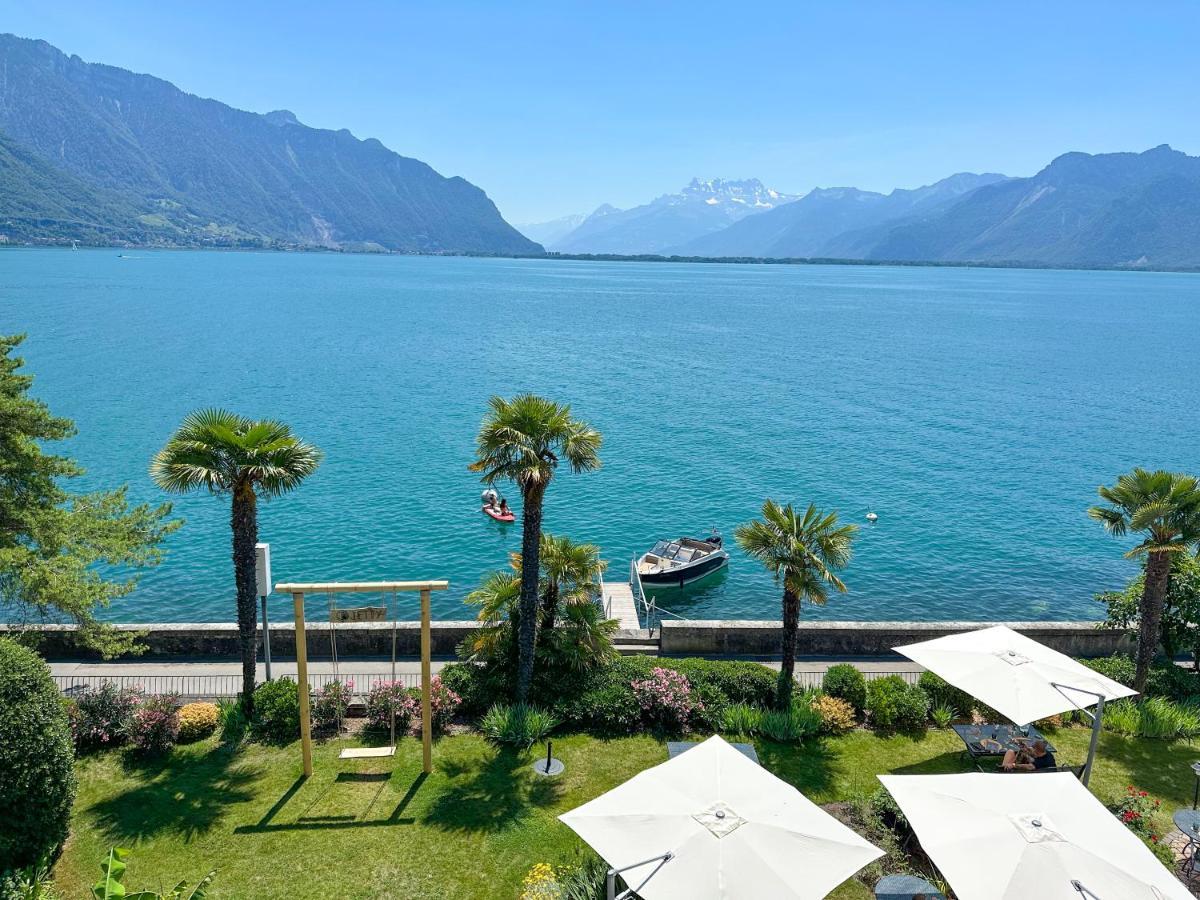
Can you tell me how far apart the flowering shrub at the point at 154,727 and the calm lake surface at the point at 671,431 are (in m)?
14.2

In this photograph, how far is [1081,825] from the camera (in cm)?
1098

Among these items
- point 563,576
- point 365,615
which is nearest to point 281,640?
point 365,615

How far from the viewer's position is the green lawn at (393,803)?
12742 mm

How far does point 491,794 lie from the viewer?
15.0m

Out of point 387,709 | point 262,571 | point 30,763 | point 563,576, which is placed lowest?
point 387,709

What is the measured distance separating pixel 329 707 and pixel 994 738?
14.2m

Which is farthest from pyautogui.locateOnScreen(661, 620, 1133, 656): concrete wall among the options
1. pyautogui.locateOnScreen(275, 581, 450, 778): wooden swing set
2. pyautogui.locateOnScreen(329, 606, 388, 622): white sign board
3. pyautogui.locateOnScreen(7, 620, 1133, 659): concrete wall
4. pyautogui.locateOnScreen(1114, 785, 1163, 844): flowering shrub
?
pyautogui.locateOnScreen(329, 606, 388, 622): white sign board

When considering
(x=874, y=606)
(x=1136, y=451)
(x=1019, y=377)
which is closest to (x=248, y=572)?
(x=874, y=606)

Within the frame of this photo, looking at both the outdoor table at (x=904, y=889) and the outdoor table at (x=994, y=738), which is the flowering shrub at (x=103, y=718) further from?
the outdoor table at (x=994, y=738)

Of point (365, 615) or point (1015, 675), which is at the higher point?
point (1015, 675)

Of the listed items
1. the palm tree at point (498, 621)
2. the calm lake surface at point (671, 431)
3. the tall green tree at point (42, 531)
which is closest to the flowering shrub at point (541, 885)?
the palm tree at point (498, 621)

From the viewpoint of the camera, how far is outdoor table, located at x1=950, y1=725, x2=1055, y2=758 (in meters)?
16.1

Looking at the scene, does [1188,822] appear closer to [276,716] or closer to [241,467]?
[276,716]

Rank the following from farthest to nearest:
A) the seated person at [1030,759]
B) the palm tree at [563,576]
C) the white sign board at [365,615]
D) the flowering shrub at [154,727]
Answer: the white sign board at [365,615]
the palm tree at [563,576]
the flowering shrub at [154,727]
the seated person at [1030,759]
